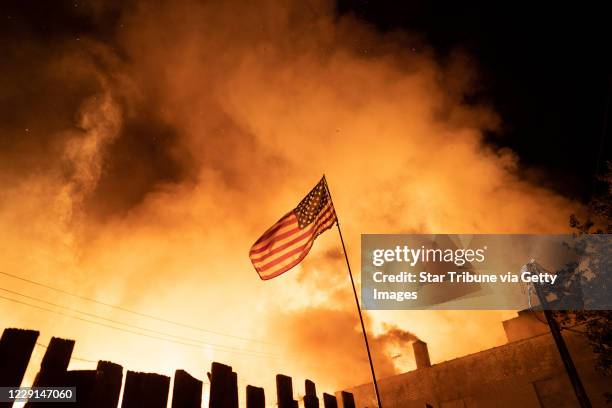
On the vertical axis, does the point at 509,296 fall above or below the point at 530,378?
above

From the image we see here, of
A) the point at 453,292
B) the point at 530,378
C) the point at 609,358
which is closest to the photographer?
the point at 609,358

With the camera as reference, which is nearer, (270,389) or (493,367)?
(493,367)

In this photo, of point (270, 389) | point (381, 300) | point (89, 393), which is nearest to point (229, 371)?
point (89, 393)

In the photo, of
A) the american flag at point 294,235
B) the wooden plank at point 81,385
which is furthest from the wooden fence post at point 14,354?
the american flag at point 294,235

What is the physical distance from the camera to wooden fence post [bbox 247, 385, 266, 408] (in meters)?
3.66

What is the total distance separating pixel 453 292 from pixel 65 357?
37.6 metres

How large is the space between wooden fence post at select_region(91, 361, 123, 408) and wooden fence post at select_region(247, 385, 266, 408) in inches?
47.1

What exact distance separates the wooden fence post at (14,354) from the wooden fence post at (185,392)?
1034mm

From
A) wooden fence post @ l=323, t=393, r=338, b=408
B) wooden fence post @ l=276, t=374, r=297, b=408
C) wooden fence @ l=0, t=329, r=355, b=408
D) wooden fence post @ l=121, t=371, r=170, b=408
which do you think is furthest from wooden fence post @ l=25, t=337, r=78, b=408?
wooden fence post @ l=323, t=393, r=338, b=408

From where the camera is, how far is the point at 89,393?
2717 millimetres

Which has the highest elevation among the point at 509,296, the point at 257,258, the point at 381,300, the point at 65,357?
the point at 381,300

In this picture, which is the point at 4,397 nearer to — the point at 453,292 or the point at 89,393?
the point at 89,393

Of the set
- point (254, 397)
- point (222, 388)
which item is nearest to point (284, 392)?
point (254, 397)

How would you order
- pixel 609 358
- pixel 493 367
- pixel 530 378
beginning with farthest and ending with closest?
pixel 493 367 < pixel 530 378 < pixel 609 358
